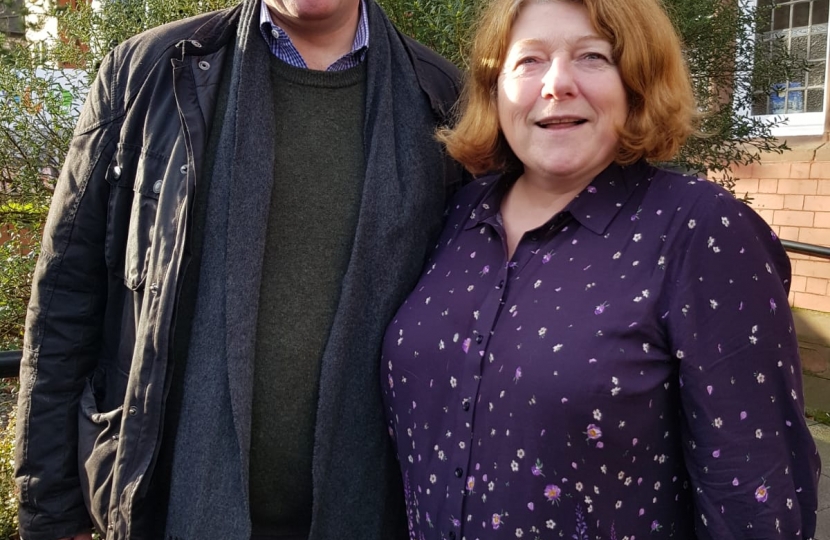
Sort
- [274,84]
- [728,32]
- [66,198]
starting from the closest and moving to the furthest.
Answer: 1. [66,198]
2. [274,84]
3. [728,32]

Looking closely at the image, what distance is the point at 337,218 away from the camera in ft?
6.83

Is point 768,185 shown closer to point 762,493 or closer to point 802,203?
point 802,203

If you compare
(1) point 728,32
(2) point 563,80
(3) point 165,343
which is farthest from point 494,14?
(1) point 728,32

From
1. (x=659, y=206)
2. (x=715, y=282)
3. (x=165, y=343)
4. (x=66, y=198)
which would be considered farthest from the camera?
(x=66, y=198)

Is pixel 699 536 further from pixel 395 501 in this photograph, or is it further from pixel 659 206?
pixel 395 501

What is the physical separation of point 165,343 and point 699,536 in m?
1.34

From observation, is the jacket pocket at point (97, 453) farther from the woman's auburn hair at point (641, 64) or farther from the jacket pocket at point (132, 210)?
the woman's auburn hair at point (641, 64)

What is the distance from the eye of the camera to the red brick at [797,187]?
5.68 metres

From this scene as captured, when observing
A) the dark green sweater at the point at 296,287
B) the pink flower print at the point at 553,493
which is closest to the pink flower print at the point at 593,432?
the pink flower print at the point at 553,493

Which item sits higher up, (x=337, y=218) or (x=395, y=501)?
(x=337, y=218)

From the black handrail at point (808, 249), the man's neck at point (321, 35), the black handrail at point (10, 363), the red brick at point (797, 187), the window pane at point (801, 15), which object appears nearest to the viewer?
the man's neck at point (321, 35)

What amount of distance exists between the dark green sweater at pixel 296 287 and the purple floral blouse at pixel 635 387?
407mm

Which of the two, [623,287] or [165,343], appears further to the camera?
[165,343]

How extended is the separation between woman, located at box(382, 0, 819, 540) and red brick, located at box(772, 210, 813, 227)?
441 centimetres
